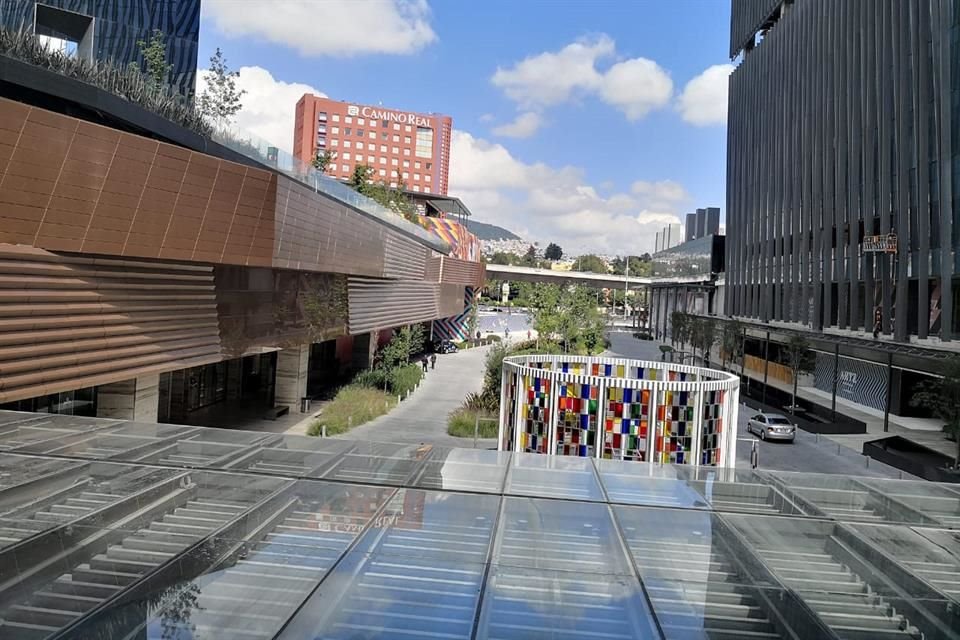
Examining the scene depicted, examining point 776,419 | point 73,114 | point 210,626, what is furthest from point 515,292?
point 210,626

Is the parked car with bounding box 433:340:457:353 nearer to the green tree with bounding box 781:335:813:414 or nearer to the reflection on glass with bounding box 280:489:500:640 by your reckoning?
the green tree with bounding box 781:335:813:414

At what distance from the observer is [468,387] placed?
39594 millimetres

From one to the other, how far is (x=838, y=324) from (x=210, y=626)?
45888 mm

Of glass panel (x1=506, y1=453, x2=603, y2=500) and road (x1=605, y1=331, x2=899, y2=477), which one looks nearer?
glass panel (x1=506, y1=453, x2=603, y2=500)

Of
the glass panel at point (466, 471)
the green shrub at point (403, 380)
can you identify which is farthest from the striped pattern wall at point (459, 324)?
the glass panel at point (466, 471)

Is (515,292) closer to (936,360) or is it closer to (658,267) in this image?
(658,267)

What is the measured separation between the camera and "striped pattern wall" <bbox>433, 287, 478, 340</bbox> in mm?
66625

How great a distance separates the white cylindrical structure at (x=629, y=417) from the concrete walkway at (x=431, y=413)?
22.7ft

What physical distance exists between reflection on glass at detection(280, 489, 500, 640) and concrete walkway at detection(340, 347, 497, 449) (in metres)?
15.6

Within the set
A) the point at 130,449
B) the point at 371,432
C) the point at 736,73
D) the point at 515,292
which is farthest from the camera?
the point at 515,292

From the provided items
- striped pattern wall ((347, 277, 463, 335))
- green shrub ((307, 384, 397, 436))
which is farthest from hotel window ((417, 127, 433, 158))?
green shrub ((307, 384, 397, 436))

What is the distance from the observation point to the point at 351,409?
28.3 metres

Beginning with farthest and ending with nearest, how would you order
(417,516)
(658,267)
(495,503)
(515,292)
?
(515,292), (658,267), (495,503), (417,516)

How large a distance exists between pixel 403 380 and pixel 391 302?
4981mm
